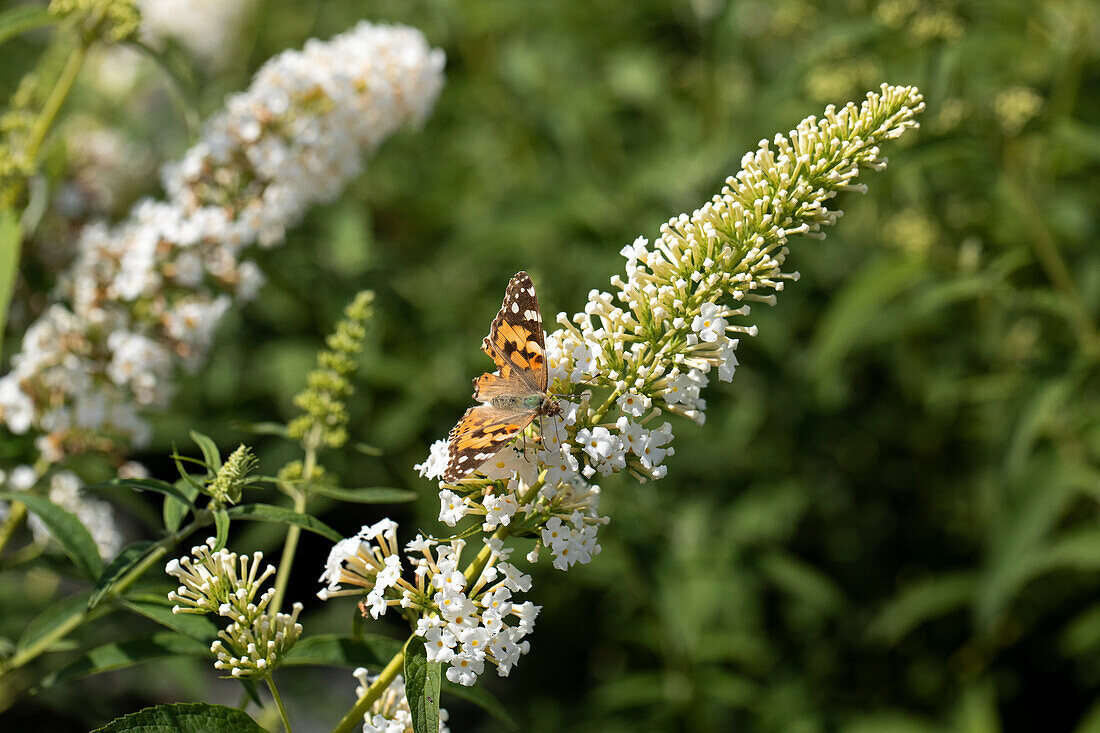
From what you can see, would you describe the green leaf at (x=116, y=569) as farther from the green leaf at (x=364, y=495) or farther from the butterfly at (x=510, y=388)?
the butterfly at (x=510, y=388)

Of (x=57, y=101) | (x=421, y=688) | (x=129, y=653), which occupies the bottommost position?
(x=421, y=688)

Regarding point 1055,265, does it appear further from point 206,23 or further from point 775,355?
point 206,23

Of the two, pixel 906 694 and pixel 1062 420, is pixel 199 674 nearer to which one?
pixel 906 694

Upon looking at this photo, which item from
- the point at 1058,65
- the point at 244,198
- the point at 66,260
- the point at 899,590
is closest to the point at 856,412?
the point at 899,590

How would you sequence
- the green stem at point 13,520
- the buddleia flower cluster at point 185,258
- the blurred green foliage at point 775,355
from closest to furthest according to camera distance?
the green stem at point 13,520
the buddleia flower cluster at point 185,258
the blurred green foliage at point 775,355

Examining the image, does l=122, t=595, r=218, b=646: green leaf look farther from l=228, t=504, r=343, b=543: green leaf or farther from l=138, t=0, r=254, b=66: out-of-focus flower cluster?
l=138, t=0, r=254, b=66: out-of-focus flower cluster

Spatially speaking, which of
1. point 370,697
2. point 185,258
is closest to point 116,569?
point 370,697

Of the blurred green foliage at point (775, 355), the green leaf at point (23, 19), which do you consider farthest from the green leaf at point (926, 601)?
the green leaf at point (23, 19)

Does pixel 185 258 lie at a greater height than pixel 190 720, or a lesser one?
greater
